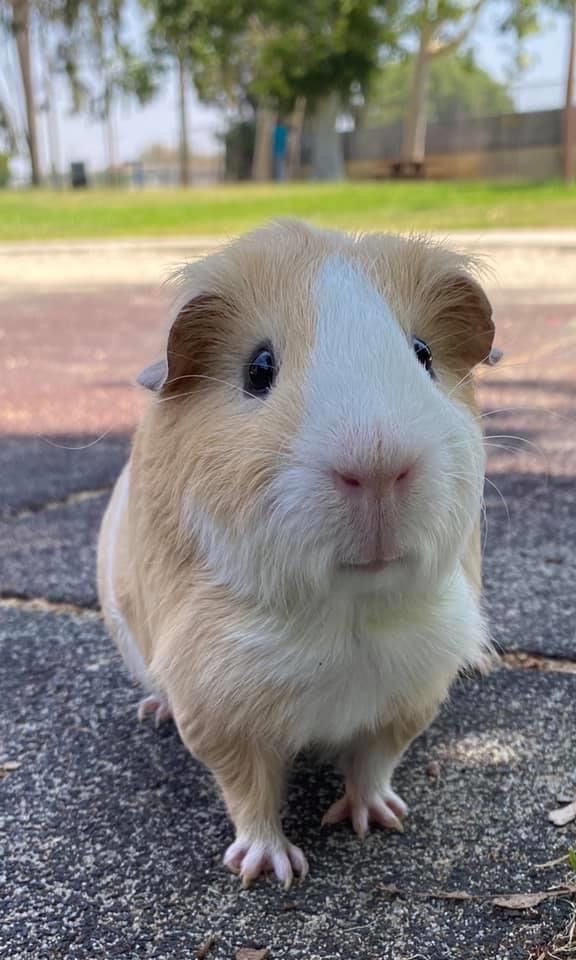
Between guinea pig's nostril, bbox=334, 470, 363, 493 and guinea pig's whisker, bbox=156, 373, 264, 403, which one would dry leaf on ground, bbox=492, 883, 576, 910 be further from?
guinea pig's whisker, bbox=156, 373, 264, 403

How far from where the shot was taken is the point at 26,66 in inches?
1073

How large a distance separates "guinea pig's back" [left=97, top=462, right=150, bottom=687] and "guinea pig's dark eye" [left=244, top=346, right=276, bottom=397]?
0.44 meters

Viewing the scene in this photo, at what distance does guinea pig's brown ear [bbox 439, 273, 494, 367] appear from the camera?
1.31m

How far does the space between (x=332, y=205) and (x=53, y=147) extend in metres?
34.8

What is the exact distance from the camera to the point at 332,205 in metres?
13.3

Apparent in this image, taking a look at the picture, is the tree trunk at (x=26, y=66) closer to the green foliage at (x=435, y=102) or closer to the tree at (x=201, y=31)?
the tree at (x=201, y=31)

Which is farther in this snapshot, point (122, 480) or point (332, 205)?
point (332, 205)

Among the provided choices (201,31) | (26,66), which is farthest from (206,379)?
(26,66)

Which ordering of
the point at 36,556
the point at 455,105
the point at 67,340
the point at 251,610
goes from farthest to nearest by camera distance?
1. the point at 455,105
2. the point at 67,340
3. the point at 36,556
4. the point at 251,610

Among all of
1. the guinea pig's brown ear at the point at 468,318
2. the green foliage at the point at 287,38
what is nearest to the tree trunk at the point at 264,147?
the green foliage at the point at 287,38

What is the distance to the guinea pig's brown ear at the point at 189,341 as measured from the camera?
1.26 meters

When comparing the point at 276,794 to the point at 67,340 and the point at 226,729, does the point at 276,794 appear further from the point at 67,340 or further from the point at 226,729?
the point at 67,340

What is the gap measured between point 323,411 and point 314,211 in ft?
40.0

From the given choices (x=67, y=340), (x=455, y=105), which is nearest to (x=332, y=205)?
(x=67, y=340)
